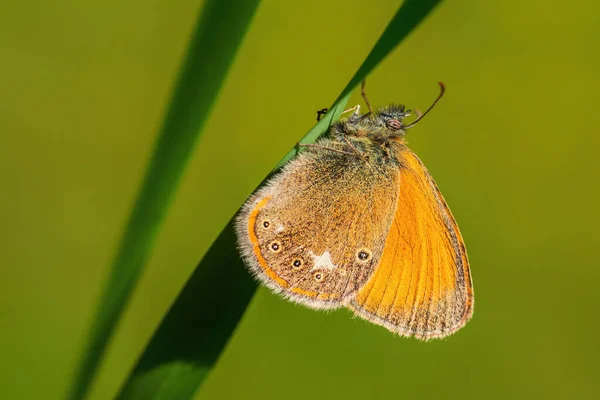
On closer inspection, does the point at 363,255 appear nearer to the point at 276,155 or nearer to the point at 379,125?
the point at 379,125

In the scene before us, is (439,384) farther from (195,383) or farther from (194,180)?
(195,383)

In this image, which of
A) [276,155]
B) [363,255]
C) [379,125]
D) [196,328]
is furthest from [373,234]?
[276,155]

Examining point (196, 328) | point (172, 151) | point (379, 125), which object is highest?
point (379, 125)

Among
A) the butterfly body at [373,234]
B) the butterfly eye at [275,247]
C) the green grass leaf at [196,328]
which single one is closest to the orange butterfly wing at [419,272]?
the butterfly body at [373,234]

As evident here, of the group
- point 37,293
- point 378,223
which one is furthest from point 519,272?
point 37,293

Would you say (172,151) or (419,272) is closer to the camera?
(172,151)

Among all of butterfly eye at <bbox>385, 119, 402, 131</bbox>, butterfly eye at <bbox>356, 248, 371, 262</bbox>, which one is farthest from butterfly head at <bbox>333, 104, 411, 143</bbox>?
butterfly eye at <bbox>356, 248, 371, 262</bbox>

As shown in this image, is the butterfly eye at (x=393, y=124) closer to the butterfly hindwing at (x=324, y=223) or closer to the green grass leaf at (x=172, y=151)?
the butterfly hindwing at (x=324, y=223)
